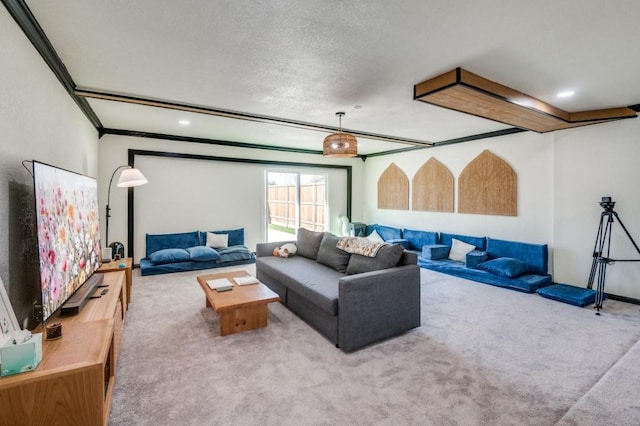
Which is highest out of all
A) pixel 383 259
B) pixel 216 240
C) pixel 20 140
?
pixel 20 140

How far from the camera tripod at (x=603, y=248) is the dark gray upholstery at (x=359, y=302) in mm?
2449

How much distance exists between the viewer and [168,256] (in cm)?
530

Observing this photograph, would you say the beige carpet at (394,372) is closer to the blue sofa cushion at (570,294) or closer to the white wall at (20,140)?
the blue sofa cushion at (570,294)

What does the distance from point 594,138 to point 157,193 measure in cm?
702

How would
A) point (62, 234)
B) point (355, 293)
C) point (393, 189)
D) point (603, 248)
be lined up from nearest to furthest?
point (62, 234)
point (355, 293)
point (603, 248)
point (393, 189)

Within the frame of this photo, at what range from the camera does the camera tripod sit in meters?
3.73

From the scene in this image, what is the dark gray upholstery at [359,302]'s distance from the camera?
107 inches

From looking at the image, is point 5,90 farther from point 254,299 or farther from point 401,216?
point 401,216

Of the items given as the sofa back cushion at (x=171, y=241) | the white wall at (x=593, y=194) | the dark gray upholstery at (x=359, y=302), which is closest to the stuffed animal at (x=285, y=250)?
the dark gray upholstery at (x=359, y=302)

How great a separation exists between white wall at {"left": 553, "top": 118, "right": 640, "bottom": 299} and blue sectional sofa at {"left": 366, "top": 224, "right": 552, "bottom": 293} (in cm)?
33

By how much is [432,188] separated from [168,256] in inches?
208

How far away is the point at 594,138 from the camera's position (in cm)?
424

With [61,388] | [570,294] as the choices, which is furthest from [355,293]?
[570,294]

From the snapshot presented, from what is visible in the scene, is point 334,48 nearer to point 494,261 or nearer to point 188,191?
point 494,261
